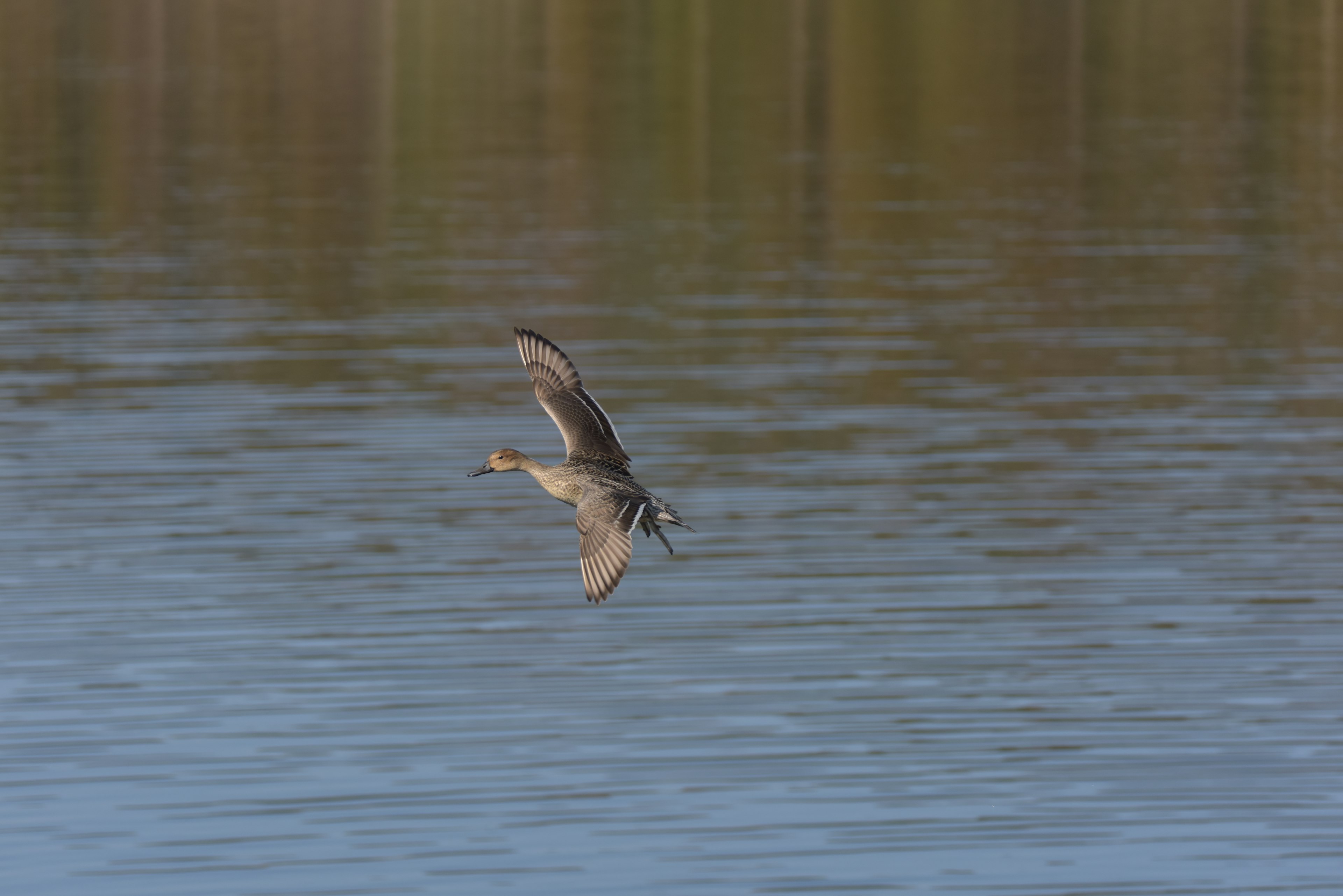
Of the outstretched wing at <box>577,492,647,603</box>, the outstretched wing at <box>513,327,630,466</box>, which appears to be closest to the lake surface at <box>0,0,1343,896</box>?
the outstretched wing at <box>513,327,630,466</box>

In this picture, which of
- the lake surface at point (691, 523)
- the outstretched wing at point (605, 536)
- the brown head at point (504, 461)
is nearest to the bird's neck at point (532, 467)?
the brown head at point (504, 461)

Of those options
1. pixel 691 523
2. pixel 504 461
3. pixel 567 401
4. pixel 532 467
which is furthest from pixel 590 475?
pixel 691 523

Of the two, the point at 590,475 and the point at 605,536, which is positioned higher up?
the point at 590,475

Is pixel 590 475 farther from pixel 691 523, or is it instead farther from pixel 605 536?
pixel 691 523

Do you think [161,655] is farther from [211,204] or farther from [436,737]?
[211,204]

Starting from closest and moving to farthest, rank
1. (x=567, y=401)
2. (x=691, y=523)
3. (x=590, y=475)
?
(x=590, y=475), (x=567, y=401), (x=691, y=523)

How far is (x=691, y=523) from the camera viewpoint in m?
26.8

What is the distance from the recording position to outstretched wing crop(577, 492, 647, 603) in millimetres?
11461

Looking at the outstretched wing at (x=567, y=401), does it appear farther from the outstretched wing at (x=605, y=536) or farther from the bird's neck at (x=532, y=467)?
the outstretched wing at (x=605, y=536)

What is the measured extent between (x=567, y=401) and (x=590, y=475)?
1.17 m

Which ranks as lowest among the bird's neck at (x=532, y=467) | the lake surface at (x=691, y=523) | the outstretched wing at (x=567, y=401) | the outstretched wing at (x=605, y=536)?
the lake surface at (x=691, y=523)

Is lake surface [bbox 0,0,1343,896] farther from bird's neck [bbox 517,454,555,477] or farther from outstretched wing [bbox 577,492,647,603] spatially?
outstretched wing [bbox 577,492,647,603]

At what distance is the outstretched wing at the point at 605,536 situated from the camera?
11.5 meters

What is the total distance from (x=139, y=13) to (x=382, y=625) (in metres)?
96.0
